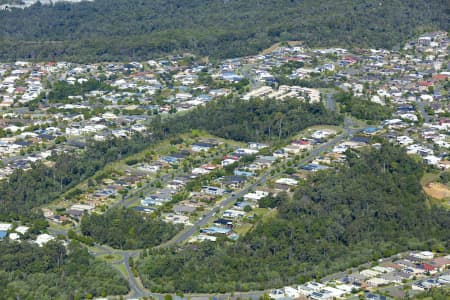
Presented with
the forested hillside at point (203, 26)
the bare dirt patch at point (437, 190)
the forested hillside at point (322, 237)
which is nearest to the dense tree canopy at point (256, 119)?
the forested hillside at point (322, 237)

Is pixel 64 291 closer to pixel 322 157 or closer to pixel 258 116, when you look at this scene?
pixel 322 157

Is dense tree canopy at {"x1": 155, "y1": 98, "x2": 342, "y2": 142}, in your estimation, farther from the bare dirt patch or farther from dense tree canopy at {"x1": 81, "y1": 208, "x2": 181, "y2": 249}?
dense tree canopy at {"x1": 81, "y1": 208, "x2": 181, "y2": 249}

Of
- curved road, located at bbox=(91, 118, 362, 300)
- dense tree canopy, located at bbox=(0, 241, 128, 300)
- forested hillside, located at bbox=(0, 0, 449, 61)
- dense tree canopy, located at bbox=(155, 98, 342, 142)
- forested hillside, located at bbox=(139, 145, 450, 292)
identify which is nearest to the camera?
curved road, located at bbox=(91, 118, 362, 300)

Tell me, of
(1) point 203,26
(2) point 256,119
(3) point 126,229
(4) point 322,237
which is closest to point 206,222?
(3) point 126,229

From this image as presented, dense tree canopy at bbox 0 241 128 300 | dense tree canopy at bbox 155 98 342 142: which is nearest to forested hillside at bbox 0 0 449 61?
dense tree canopy at bbox 155 98 342 142

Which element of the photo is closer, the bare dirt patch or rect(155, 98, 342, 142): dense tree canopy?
the bare dirt patch

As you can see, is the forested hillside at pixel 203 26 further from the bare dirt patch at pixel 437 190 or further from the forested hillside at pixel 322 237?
the forested hillside at pixel 322 237

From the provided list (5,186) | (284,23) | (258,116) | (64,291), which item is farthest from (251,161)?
(284,23)
